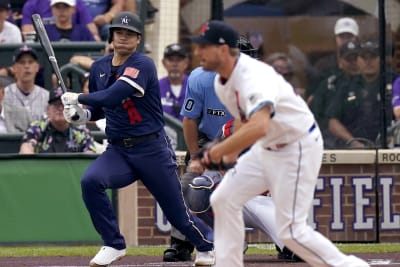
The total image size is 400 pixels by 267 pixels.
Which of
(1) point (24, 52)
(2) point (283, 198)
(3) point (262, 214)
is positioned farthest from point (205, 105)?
(1) point (24, 52)

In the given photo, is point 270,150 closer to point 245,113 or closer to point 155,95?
point 245,113

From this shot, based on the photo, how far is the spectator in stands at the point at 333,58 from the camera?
12.8m

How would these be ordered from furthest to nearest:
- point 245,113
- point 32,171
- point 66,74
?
point 66,74 < point 32,171 < point 245,113

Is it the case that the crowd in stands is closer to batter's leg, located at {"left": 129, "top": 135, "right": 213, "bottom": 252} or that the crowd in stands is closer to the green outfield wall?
the green outfield wall

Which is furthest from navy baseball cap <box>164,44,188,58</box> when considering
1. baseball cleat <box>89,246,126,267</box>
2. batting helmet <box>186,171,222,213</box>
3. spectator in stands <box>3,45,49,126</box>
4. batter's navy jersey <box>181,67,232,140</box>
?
baseball cleat <box>89,246,126,267</box>

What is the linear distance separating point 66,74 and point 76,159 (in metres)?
1.26

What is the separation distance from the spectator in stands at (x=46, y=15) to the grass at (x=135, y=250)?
116 inches

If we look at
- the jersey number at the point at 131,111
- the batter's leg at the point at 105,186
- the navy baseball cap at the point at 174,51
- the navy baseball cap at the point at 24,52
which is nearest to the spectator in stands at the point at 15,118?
the navy baseball cap at the point at 24,52

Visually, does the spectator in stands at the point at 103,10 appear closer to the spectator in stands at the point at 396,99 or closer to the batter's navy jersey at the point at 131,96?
the spectator in stands at the point at 396,99

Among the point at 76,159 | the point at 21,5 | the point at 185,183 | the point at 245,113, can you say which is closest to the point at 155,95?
the point at 185,183

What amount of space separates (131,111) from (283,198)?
2.19 metres

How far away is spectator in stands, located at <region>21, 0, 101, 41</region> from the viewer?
13.9 m

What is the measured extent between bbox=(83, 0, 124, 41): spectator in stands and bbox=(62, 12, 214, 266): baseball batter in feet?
15.9

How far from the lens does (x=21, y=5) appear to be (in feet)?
48.3
